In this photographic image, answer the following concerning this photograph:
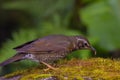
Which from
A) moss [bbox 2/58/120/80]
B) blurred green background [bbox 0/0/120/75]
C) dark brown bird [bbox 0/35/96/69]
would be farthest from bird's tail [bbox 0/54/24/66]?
blurred green background [bbox 0/0/120/75]

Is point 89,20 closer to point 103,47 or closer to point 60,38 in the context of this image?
point 103,47

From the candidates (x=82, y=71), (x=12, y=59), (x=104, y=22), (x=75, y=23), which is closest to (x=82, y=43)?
(x=82, y=71)

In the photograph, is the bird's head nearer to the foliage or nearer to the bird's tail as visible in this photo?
the bird's tail

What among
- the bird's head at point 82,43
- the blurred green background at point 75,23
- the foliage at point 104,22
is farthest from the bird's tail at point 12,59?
the foliage at point 104,22

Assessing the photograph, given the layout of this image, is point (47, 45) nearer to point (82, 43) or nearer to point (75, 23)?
point (82, 43)

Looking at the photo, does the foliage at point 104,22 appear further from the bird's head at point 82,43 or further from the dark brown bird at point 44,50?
the dark brown bird at point 44,50

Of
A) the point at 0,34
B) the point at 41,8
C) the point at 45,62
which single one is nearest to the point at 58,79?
the point at 45,62
